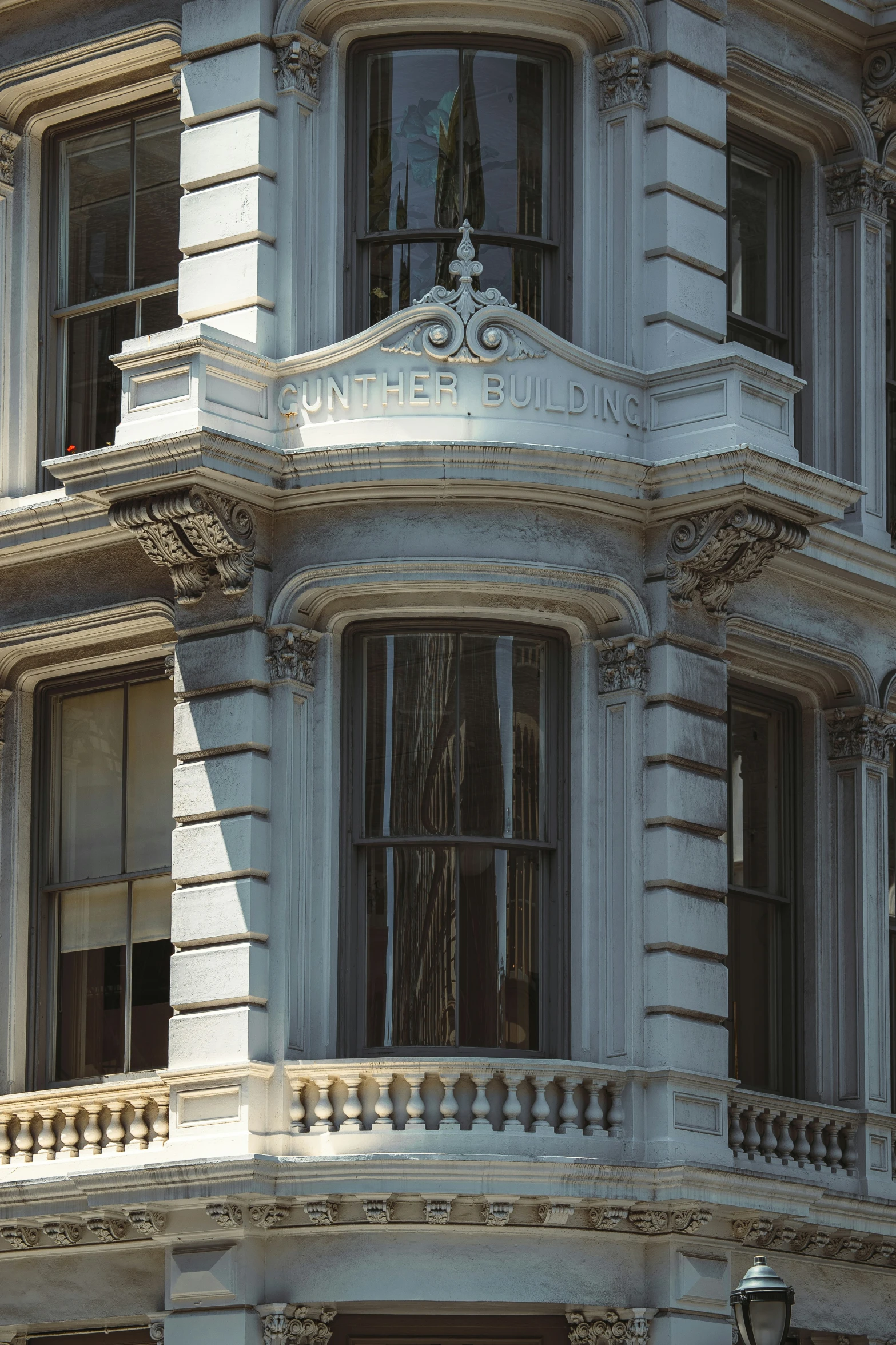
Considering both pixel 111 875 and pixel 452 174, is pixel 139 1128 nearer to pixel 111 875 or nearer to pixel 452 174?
pixel 111 875

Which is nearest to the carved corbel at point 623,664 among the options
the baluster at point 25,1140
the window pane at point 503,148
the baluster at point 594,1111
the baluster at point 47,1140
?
the baluster at point 594,1111

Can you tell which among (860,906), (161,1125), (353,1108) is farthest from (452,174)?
(161,1125)

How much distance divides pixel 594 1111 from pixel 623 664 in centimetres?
337

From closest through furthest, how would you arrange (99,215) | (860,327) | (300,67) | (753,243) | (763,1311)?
(763,1311) → (300,67) → (99,215) → (753,243) → (860,327)

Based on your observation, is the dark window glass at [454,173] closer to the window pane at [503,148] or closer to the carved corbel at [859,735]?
the window pane at [503,148]

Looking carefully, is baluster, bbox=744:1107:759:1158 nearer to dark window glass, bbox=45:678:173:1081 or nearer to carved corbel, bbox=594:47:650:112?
dark window glass, bbox=45:678:173:1081

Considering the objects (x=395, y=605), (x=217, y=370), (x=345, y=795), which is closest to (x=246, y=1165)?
(x=345, y=795)

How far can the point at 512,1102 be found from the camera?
1958 centimetres

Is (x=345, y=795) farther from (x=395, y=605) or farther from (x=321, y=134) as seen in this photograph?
(x=321, y=134)

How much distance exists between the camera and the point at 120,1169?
1955cm

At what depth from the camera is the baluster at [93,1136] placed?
68.9 ft

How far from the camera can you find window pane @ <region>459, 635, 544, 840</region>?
2055 centimetres

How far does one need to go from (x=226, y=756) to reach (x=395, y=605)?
1.70m

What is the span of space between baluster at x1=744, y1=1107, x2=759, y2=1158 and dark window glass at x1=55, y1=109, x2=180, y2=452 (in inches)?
305
